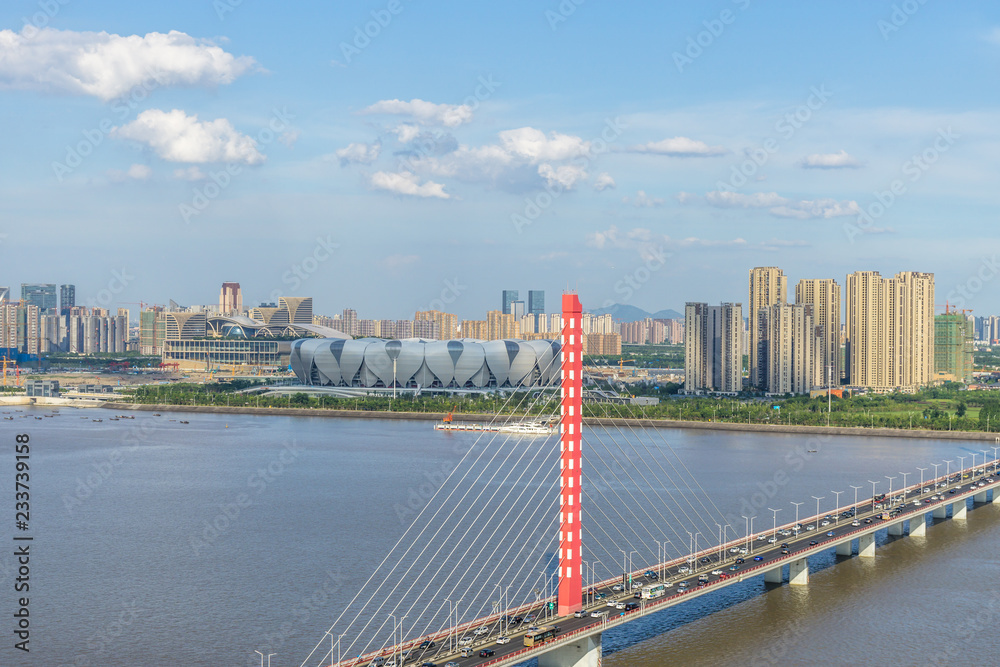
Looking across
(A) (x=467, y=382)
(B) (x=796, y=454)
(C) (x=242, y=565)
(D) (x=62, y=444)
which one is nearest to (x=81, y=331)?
(A) (x=467, y=382)

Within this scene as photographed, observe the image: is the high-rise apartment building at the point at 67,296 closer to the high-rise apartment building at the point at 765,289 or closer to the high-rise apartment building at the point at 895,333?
the high-rise apartment building at the point at 765,289

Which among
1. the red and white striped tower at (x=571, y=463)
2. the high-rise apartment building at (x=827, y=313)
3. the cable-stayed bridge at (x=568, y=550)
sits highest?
the high-rise apartment building at (x=827, y=313)

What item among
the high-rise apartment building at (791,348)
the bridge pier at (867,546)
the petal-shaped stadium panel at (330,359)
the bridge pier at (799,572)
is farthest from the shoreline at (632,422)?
the bridge pier at (799,572)

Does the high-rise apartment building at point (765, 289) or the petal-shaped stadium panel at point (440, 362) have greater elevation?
the high-rise apartment building at point (765, 289)

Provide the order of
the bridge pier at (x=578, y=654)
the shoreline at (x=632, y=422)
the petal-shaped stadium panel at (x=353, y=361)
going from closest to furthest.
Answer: the bridge pier at (x=578, y=654) < the shoreline at (x=632, y=422) < the petal-shaped stadium panel at (x=353, y=361)

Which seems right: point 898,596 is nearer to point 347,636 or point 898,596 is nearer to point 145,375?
point 347,636

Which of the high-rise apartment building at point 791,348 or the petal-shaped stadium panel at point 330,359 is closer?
the petal-shaped stadium panel at point 330,359
